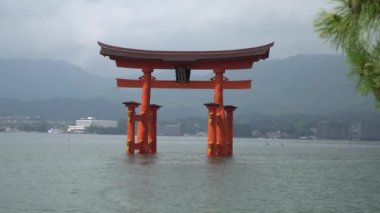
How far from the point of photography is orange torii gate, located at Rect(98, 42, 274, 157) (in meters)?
32.8

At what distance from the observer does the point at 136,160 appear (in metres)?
34.2

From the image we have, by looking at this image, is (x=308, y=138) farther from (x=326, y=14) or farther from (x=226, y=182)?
(x=326, y=14)

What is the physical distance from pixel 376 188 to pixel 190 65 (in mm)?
15171

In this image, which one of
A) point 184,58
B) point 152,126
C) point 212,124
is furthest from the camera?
point 152,126

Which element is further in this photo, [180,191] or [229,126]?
[229,126]

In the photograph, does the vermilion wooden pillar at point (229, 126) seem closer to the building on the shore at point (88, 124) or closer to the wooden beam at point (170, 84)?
the wooden beam at point (170, 84)

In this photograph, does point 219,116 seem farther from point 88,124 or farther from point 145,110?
point 88,124

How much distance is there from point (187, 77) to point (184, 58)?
4.89 ft

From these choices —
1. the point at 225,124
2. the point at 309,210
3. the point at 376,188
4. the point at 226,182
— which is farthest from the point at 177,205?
the point at 225,124

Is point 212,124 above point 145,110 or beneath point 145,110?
beneath

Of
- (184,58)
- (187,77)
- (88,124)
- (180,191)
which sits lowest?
(180,191)

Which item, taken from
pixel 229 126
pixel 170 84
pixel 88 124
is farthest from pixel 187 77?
pixel 88 124

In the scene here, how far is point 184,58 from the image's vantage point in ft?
110

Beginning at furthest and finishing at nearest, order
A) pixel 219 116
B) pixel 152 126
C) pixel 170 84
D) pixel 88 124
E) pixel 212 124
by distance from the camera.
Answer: pixel 88 124 < pixel 152 126 < pixel 170 84 < pixel 219 116 < pixel 212 124
